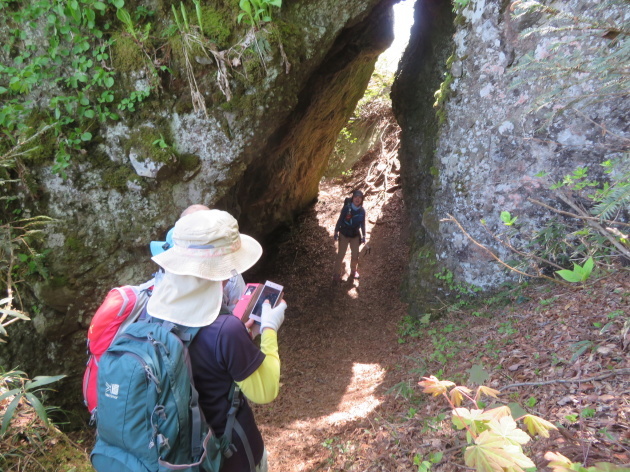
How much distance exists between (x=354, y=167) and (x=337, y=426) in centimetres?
872

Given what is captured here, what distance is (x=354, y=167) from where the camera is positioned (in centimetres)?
1159

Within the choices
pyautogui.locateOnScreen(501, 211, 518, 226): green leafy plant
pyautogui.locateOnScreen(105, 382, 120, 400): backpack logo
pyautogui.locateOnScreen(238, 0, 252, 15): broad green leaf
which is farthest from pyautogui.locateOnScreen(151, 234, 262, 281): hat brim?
pyautogui.locateOnScreen(238, 0, 252, 15): broad green leaf

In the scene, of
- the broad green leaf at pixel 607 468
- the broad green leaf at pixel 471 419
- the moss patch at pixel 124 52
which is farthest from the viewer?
the moss patch at pixel 124 52

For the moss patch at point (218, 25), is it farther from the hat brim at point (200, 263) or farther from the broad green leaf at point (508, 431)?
the broad green leaf at point (508, 431)

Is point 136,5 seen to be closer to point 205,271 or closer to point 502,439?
point 205,271

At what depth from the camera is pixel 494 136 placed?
16.4 ft

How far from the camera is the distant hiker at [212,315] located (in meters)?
1.66

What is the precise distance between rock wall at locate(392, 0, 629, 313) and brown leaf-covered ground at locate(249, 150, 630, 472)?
78 cm

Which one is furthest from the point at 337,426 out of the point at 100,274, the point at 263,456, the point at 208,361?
the point at 100,274

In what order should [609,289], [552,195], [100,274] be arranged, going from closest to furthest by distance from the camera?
[609,289]
[552,195]
[100,274]

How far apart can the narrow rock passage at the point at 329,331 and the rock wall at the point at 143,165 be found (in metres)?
2.59

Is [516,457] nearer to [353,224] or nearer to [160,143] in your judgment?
[160,143]

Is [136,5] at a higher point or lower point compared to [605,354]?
higher

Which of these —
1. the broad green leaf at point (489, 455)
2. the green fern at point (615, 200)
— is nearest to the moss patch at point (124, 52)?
the green fern at point (615, 200)
